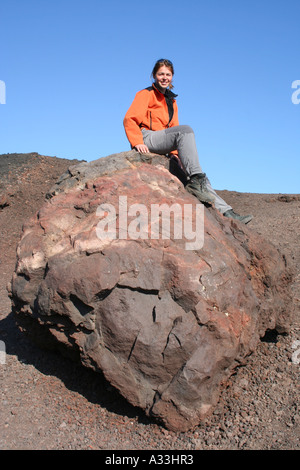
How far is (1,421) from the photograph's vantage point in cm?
381

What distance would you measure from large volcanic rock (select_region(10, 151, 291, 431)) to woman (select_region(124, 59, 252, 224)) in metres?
0.64

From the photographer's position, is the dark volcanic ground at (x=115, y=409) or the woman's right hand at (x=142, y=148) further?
the woman's right hand at (x=142, y=148)

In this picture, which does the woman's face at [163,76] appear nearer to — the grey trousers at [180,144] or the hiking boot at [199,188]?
the grey trousers at [180,144]

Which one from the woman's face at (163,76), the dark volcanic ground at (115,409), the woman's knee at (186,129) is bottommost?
the dark volcanic ground at (115,409)

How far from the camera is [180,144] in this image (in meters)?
4.72

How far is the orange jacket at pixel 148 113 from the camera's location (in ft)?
16.0

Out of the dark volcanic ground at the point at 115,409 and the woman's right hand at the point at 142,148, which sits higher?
the woman's right hand at the point at 142,148

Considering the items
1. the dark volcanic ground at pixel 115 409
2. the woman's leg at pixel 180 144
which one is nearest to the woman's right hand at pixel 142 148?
the woman's leg at pixel 180 144

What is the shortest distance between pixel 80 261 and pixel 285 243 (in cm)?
471

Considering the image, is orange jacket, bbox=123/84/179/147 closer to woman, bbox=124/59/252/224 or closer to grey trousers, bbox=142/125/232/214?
woman, bbox=124/59/252/224

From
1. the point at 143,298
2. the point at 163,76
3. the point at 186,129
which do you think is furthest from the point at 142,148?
Result: the point at 143,298

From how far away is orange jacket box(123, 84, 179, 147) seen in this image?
16.0ft
